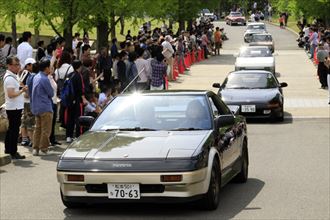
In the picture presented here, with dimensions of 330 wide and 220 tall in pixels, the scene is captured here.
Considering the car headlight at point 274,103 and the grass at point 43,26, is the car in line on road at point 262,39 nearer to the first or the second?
the grass at point 43,26

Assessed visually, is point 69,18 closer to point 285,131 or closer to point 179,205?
point 285,131

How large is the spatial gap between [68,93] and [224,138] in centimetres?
633

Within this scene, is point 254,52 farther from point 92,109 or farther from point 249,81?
point 92,109

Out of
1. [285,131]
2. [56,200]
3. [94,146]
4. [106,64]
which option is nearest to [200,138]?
[94,146]

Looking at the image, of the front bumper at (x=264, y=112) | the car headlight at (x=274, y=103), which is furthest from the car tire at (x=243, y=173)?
the car headlight at (x=274, y=103)

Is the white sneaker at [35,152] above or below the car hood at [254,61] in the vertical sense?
above

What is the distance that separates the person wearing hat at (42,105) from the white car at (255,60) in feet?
61.6

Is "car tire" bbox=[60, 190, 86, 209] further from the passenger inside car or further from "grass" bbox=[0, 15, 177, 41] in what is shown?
"grass" bbox=[0, 15, 177, 41]

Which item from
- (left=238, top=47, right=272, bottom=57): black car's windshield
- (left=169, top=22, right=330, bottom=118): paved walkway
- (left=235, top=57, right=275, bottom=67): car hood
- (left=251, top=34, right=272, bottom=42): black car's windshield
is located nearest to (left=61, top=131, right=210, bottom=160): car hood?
(left=169, top=22, right=330, bottom=118): paved walkway

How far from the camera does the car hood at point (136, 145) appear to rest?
8.55 m

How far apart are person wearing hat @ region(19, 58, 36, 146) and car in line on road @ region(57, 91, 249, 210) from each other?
511 cm

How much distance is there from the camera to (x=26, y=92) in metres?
15.0

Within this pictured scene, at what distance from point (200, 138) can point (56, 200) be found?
215cm

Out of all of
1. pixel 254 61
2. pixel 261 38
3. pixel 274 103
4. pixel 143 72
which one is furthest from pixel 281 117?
pixel 261 38
